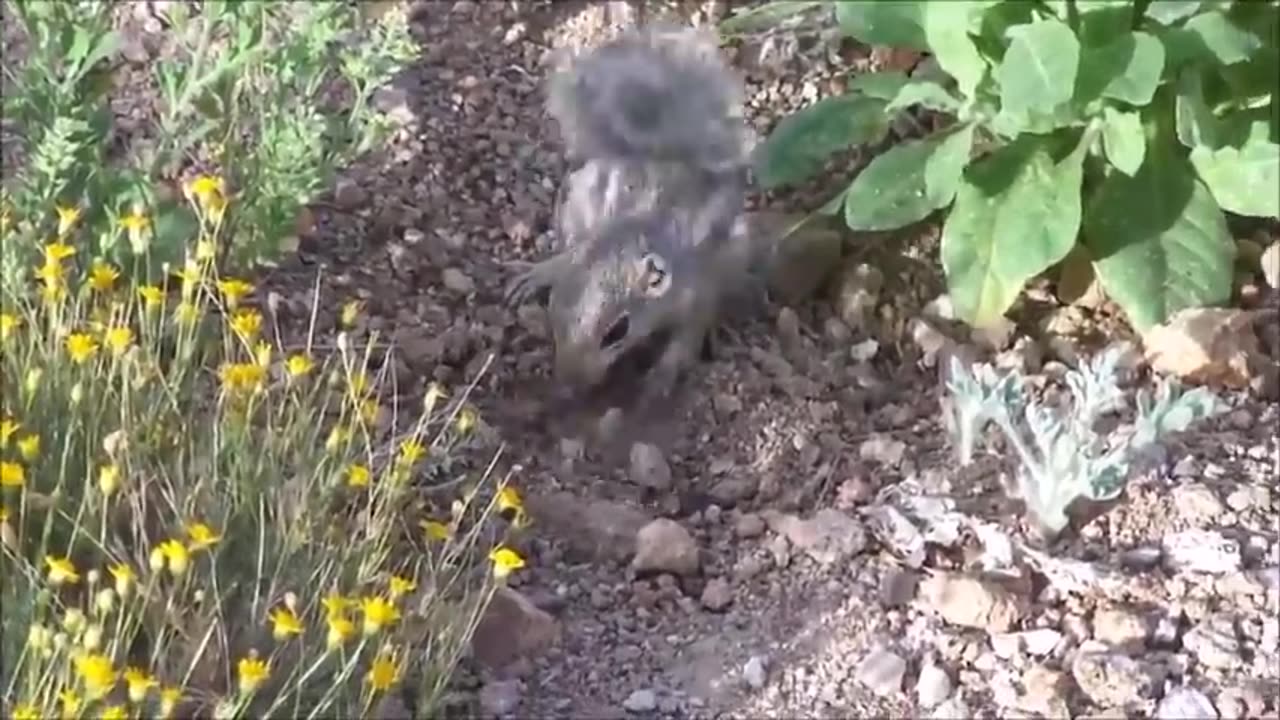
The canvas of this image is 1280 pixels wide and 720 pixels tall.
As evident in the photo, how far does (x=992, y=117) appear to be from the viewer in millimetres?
2346

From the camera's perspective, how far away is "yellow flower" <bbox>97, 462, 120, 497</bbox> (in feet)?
5.41

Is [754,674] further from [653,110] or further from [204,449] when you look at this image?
[653,110]

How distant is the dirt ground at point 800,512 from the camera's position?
1.97 metres

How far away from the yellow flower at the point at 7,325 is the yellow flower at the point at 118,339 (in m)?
0.08

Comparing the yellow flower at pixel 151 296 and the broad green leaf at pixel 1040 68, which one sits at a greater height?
the yellow flower at pixel 151 296

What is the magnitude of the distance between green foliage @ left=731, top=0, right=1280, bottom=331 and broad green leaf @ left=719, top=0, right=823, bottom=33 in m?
0.28

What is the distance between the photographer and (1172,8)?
6.96 feet

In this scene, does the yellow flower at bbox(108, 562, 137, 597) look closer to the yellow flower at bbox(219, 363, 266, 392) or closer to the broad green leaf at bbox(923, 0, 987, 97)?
the yellow flower at bbox(219, 363, 266, 392)

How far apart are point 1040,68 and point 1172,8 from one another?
159 millimetres

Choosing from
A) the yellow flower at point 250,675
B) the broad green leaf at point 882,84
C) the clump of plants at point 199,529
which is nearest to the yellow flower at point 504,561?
the clump of plants at point 199,529

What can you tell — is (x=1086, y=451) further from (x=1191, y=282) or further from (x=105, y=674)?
(x=105, y=674)

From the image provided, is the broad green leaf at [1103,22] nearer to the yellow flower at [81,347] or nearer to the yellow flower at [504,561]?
the yellow flower at [504,561]

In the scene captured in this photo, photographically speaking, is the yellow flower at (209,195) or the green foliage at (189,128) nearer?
the yellow flower at (209,195)

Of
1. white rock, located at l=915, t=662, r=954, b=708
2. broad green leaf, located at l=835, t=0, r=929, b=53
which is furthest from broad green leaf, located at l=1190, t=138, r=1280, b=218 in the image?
white rock, located at l=915, t=662, r=954, b=708
